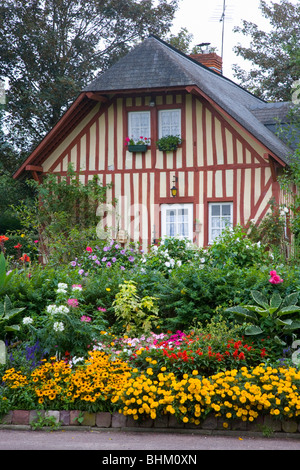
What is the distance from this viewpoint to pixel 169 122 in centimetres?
1523

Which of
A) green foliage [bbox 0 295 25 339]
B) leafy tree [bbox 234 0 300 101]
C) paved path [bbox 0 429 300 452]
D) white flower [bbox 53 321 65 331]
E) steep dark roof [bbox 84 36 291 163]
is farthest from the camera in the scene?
leafy tree [bbox 234 0 300 101]

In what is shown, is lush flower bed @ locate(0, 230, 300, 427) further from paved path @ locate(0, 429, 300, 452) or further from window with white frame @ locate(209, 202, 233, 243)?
window with white frame @ locate(209, 202, 233, 243)

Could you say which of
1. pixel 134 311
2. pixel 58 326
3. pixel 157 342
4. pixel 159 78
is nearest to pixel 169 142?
pixel 159 78

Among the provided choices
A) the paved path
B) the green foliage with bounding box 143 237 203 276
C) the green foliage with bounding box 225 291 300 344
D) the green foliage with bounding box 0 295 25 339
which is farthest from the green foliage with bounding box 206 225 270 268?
the paved path

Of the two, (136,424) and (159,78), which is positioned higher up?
(159,78)

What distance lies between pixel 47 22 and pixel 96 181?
8.87 metres

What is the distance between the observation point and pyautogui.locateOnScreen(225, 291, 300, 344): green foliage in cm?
718

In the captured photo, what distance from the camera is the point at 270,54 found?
25078 millimetres

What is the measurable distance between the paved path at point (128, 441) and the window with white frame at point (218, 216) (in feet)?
29.2

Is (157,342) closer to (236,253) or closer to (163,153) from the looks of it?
(236,253)

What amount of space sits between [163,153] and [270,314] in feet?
27.2

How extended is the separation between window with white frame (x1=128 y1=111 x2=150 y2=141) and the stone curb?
32.3ft

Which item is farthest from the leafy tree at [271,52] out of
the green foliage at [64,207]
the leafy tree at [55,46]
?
the green foliage at [64,207]

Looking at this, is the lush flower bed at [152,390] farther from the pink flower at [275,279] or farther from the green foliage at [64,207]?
the green foliage at [64,207]
